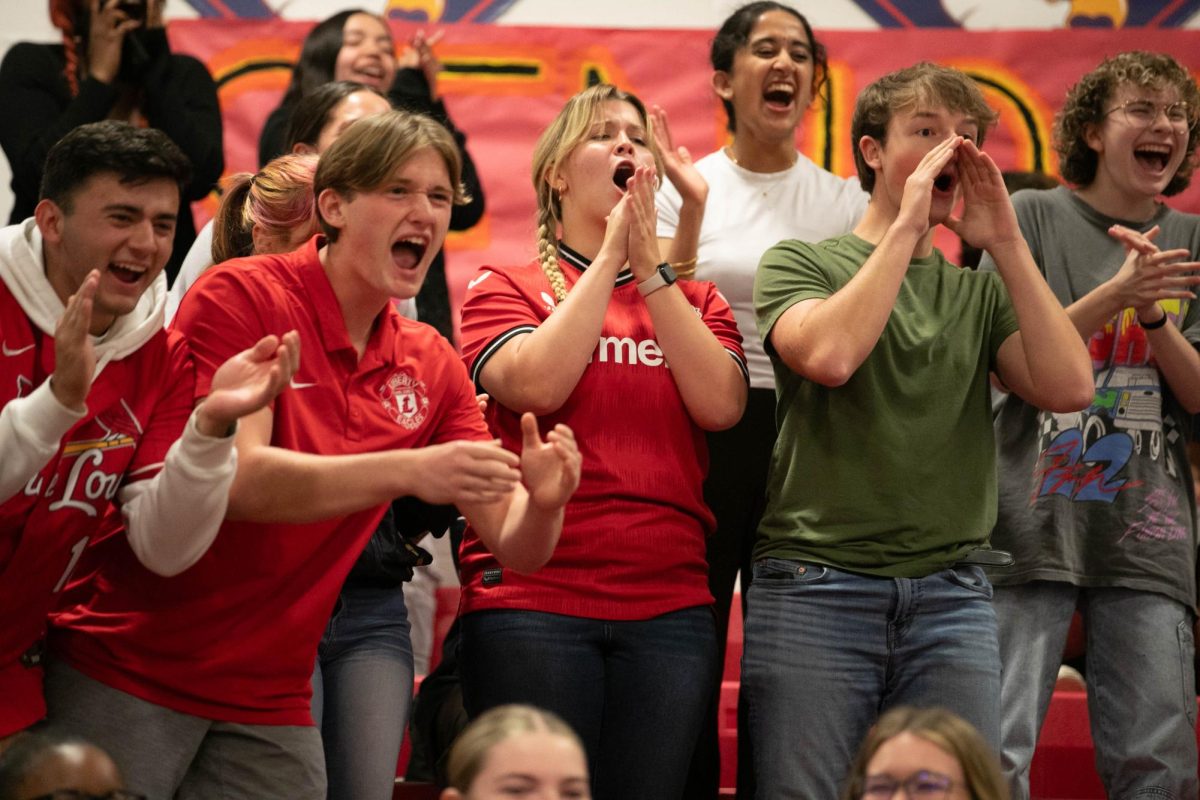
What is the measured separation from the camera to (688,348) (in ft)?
10.2

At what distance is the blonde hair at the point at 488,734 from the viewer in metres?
2.47

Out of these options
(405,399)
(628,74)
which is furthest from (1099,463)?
(628,74)

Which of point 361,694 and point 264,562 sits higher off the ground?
point 264,562

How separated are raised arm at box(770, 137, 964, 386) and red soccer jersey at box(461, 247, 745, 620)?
199mm

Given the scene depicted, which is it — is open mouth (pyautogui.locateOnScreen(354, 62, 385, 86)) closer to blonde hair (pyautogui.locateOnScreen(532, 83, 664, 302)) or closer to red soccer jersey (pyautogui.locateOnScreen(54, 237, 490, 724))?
blonde hair (pyautogui.locateOnScreen(532, 83, 664, 302))

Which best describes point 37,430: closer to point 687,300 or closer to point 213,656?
point 213,656

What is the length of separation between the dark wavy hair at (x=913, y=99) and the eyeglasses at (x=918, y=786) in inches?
57.2

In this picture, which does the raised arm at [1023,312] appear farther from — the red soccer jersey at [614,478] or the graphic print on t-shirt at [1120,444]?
the red soccer jersey at [614,478]

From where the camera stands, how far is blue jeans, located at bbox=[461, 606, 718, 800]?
2.93 metres

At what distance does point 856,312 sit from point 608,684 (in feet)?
2.84

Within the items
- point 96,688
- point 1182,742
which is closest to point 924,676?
point 1182,742

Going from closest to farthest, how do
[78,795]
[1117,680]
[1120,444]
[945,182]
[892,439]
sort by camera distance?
[78,795] < [892,439] < [945,182] < [1117,680] < [1120,444]

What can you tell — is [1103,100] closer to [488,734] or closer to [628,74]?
[628,74]

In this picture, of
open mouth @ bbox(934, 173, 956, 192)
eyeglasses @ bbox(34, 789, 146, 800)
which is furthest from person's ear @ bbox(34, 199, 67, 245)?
open mouth @ bbox(934, 173, 956, 192)
